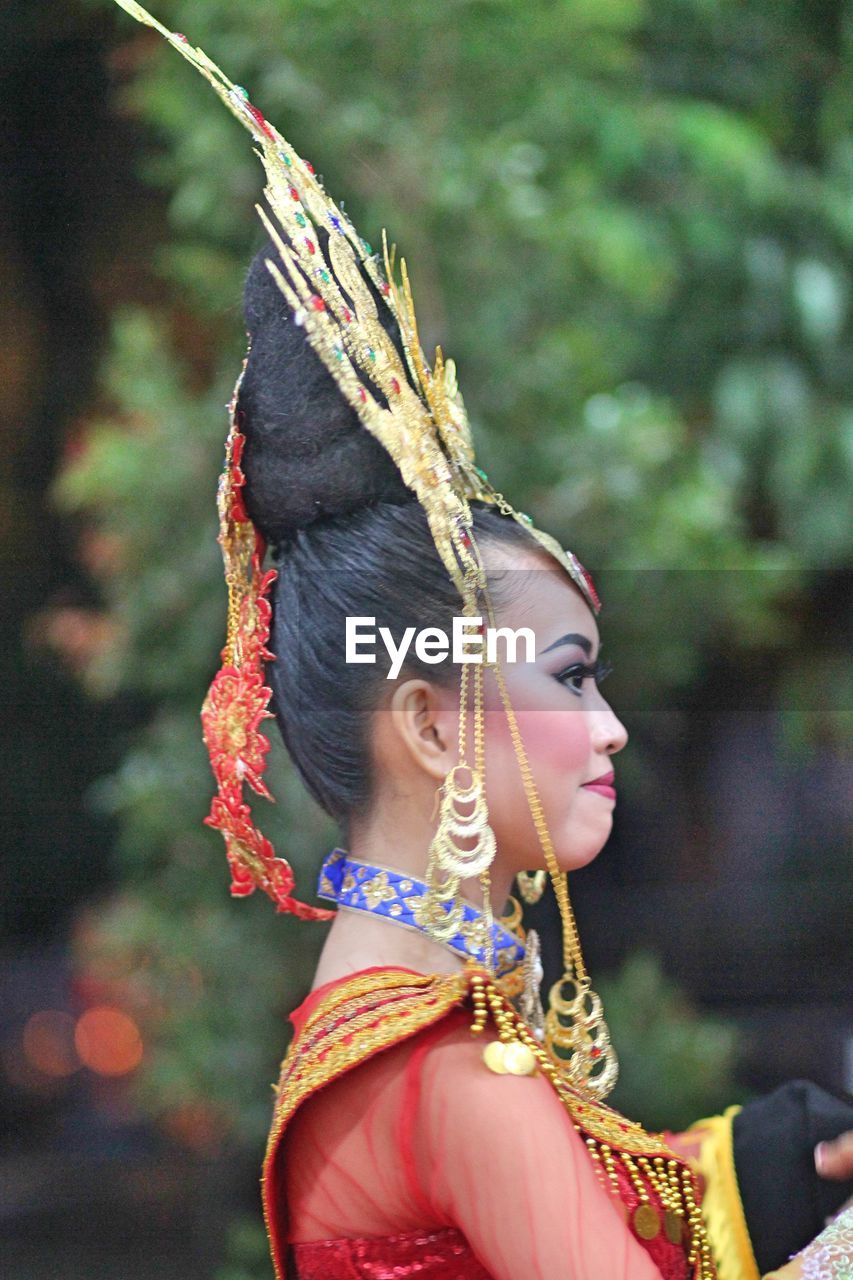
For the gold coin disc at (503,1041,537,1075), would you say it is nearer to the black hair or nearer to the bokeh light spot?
the black hair

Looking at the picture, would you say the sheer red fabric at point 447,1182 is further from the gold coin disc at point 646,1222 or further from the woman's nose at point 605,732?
the woman's nose at point 605,732

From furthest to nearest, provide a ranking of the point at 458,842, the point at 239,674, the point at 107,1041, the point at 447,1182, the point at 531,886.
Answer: the point at 107,1041 < the point at 531,886 < the point at 239,674 < the point at 458,842 < the point at 447,1182

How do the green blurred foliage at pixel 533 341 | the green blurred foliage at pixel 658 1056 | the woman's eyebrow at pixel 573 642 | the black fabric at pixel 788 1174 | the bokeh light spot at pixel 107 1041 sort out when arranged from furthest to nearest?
the bokeh light spot at pixel 107 1041 < the green blurred foliage at pixel 658 1056 < the green blurred foliage at pixel 533 341 < the black fabric at pixel 788 1174 < the woman's eyebrow at pixel 573 642

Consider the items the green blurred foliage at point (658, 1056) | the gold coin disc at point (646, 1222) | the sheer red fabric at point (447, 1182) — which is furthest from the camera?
the green blurred foliage at point (658, 1056)

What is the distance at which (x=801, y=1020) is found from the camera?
3102 millimetres

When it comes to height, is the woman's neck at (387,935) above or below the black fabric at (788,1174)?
above

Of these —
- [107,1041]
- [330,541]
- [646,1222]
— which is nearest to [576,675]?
[330,541]

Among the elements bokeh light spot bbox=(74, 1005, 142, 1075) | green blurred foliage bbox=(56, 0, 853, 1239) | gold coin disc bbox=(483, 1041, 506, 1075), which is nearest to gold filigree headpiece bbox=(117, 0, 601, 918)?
gold coin disc bbox=(483, 1041, 506, 1075)

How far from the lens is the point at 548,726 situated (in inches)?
51.3

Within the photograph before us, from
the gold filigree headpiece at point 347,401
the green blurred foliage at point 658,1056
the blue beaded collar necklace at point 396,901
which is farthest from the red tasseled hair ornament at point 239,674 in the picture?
the green blurred foliage at point 658,1056

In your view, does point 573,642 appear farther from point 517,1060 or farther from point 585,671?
point 517,1060

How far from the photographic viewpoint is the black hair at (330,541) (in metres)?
1.30

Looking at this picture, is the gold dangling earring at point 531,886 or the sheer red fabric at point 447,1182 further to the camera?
the gold dangling earring at point 531,886

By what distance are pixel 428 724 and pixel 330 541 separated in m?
0.19
